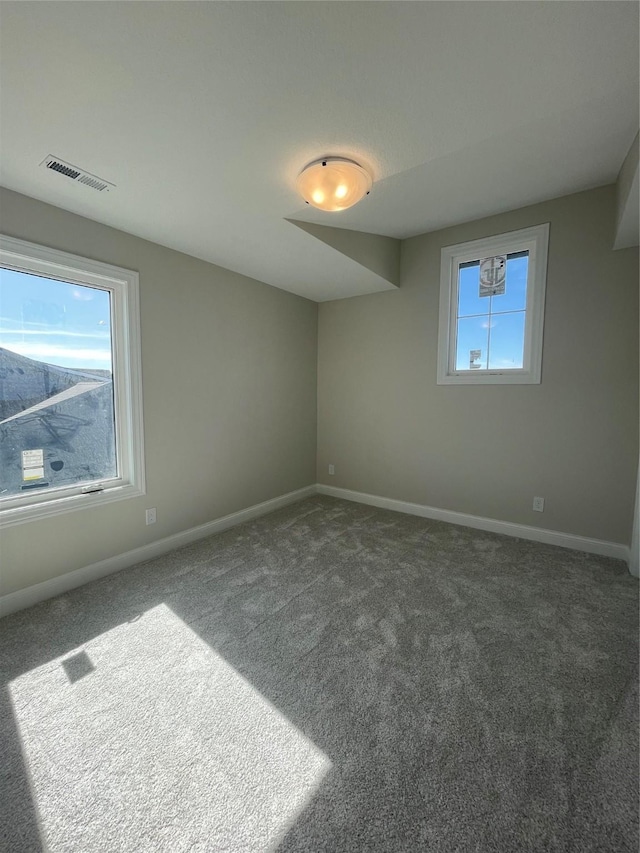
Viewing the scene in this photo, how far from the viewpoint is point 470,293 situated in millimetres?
3250

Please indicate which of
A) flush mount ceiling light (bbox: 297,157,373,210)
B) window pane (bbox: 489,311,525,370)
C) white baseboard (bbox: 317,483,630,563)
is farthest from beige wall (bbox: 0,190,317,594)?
window pane (bbox: 489,311,525,370)

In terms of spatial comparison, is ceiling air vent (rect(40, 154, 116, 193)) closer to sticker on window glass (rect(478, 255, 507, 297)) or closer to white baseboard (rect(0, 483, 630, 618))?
white baseboard (rect(0, 483, 630, 618))

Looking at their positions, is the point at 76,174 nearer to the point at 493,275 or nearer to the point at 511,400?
the point at 493,275

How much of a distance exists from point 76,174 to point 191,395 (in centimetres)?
157

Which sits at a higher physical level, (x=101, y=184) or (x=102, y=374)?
(x=101, y=184)

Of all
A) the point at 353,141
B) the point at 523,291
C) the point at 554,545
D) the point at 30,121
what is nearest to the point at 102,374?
the point at 30,121

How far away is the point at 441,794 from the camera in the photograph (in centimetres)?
115

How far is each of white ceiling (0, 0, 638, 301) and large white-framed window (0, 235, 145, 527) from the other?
46 cm

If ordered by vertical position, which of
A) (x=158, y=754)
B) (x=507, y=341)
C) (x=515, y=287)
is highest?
(x=515, y=287)

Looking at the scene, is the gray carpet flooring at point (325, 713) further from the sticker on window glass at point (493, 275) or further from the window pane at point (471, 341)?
the sticker on window glass at point (493, 275)

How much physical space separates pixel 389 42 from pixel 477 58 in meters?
0.35

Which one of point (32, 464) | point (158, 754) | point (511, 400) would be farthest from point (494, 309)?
point (32, 464)

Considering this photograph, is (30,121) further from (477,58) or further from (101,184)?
(477,58)

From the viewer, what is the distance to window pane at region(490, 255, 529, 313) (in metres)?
2.98
